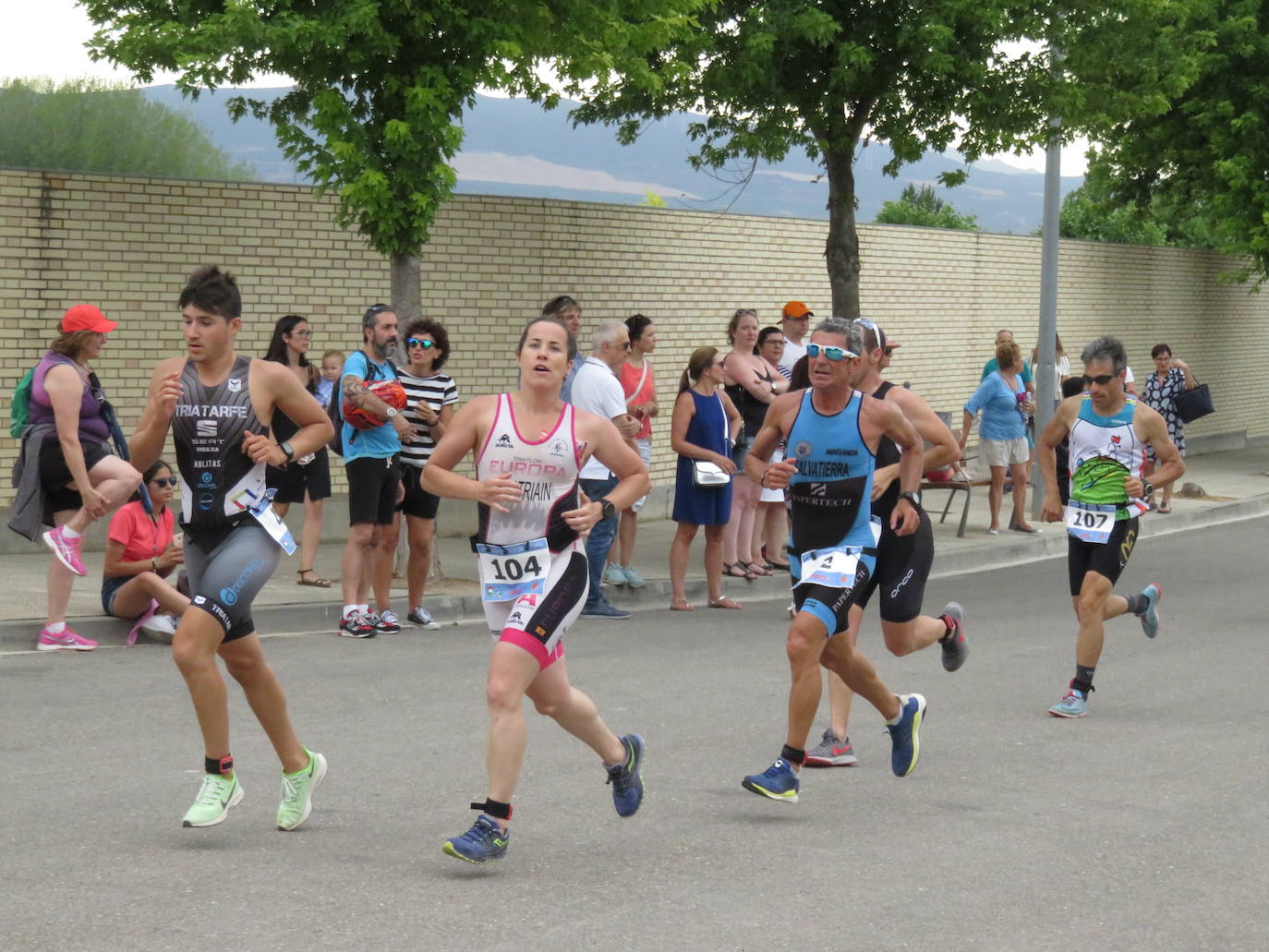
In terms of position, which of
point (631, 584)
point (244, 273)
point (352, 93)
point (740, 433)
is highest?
point (352, 93)

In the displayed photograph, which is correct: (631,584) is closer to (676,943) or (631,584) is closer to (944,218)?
(676,943)

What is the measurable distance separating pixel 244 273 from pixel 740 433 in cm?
447

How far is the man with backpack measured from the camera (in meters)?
11.0

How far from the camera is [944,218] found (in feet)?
189

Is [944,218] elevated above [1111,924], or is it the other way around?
[944,218]

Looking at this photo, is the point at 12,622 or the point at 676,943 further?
the point at 12,622

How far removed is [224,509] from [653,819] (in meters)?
2.02

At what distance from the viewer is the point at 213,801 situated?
20.7 feet

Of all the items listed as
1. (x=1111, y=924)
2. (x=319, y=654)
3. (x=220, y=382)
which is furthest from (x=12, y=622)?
(x=1111, y=924)

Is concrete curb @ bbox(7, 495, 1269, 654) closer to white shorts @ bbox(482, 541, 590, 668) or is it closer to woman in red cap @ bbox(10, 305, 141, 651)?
woman in red cap @ bbox(10, 305, 141, 651)

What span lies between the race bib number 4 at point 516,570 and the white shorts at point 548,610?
0.08 feet

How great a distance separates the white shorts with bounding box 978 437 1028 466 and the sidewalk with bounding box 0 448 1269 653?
758mm

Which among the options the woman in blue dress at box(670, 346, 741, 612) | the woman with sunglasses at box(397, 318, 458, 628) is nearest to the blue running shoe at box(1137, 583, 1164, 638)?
the woman in blue dress at box(670, 346, 741, 612)

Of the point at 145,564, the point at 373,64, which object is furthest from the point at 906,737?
the point at 373,64
